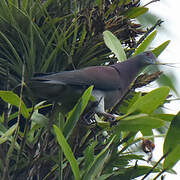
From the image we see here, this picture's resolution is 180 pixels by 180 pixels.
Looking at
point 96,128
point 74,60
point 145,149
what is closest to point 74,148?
point 96,128

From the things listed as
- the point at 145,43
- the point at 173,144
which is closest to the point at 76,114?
the point at 173,144

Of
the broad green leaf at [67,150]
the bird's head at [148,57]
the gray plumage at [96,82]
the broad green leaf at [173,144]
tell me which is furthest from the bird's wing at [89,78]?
the broad green leaf at [173,144]

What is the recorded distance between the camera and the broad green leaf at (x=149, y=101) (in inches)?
37.6

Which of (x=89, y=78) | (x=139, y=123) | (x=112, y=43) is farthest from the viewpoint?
(x=89, y=78)

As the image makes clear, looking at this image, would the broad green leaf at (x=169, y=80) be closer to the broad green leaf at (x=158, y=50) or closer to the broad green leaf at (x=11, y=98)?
the broad green leaf at (x=158, y=50)

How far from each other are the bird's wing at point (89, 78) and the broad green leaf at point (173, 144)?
0.40 m

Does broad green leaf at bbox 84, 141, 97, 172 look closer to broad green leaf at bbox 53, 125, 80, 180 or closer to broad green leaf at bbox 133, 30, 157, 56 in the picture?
broad green leaf at bbox 53, 125, 80, 180

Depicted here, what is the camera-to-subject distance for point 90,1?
1386 millimetres

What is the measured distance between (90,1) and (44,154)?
617 millimetres

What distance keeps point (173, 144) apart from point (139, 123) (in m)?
0.11

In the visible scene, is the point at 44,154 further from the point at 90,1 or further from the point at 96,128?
the point at 90,1

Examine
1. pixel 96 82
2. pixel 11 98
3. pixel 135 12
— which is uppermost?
pixel 135 12

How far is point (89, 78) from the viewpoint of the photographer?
52.4 inches

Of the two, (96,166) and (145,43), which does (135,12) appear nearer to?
(145,43)
